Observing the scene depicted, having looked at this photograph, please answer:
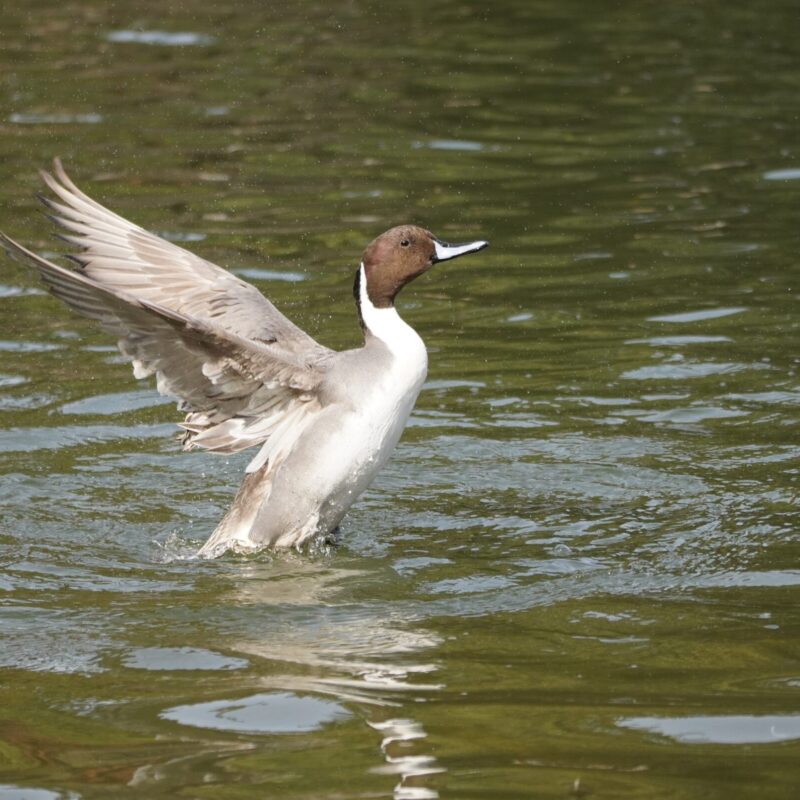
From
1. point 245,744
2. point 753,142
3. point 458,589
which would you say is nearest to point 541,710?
point 245,744

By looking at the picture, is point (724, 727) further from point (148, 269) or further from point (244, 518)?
point (148, 269)

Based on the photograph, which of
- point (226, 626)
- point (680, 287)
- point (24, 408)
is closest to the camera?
point (226, 626)

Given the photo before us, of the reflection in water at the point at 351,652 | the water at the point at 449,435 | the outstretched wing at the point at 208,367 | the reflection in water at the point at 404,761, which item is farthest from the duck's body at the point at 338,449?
the reflection in water at the point at 404,761

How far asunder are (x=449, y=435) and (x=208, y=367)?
2.36 metres

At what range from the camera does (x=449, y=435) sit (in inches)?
376

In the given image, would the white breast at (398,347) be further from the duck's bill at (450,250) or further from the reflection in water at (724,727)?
the reflection in water at (724,727)

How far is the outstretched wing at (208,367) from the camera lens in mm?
7004

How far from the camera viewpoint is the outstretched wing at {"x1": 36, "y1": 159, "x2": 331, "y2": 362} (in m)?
8.77

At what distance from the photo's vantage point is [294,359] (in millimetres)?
7816

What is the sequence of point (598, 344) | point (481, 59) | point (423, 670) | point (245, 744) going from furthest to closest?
point (481, 59), point (598, 344), point (423, 670), point (245, 744)

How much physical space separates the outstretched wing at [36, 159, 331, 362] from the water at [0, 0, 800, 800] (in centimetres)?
100

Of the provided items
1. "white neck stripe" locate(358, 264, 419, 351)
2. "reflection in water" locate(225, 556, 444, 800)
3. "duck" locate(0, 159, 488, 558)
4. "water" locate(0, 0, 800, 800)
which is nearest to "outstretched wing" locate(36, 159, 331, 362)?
"duck" locate(0, 159, 488, 558)

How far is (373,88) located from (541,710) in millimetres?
11830

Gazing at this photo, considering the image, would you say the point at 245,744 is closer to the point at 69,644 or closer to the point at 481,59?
the point at 69,644
